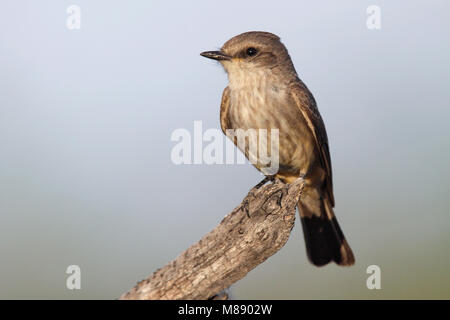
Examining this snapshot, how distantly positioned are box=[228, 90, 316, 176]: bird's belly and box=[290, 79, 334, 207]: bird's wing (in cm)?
5

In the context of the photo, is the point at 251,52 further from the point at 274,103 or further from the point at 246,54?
the point at 274,103

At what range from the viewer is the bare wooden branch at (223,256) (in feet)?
11.3

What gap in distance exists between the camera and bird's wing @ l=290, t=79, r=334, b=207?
502 cm

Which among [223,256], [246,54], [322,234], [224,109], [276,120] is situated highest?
[246,54]

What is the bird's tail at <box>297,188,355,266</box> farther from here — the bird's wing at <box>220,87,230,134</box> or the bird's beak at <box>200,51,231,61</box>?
the bird's beak at <box>200,51,231,61</box>

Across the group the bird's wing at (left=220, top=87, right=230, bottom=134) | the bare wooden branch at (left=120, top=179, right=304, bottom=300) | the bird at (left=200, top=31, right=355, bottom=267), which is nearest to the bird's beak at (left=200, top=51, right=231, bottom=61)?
the bird at (left=200, top=31, right=355, bottom=267)

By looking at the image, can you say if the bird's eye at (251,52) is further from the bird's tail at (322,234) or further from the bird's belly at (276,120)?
the bird's tail at (322,234)

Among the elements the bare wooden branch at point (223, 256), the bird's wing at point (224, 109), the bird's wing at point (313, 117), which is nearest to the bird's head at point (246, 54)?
the bird's wing at point (224, 109)

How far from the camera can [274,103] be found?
494 cm

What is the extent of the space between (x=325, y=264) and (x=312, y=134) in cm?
154

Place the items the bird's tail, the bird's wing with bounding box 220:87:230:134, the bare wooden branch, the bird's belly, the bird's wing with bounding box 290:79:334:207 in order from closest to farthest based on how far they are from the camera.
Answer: the bare wooden branch, the bird's belly, the bird's wing with bounding box 290:79:334:207, the bird's wing with bounding box 220:87:230:134, the bird's tail

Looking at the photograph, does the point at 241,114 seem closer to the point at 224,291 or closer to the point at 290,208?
the point at 290,208

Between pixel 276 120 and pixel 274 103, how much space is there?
0.17 meters

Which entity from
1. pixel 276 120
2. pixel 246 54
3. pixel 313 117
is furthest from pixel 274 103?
pixel 246 54
